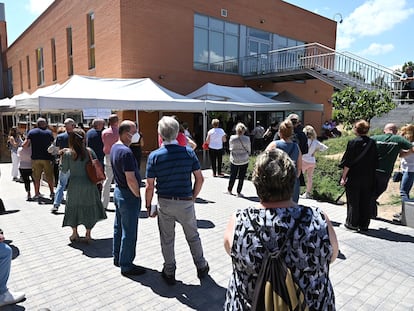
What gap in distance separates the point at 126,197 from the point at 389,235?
390 centimetres

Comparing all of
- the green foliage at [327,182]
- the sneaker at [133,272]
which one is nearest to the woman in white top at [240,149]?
the green foliage at [327,182]

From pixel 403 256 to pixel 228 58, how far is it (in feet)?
52.2

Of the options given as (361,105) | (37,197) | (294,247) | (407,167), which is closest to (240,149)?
(407,167)

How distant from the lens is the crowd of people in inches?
64.9

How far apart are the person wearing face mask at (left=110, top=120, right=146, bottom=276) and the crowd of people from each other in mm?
10

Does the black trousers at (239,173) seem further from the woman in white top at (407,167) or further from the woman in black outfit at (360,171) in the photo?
the woman in white top at (407,167)

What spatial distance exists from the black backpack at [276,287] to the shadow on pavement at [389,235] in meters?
3.88

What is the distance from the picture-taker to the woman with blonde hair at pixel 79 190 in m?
4.29

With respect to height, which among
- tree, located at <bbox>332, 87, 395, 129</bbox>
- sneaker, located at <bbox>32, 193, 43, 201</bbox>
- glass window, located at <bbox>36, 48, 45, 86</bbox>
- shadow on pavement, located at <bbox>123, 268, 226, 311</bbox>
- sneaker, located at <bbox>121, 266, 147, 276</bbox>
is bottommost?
sneaker, located at <bbox>32, 193, 43, 201</bbox>

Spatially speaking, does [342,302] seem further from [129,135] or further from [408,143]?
[408,143]

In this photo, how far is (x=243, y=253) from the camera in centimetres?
167

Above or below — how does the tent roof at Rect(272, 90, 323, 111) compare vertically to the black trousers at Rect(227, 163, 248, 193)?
above

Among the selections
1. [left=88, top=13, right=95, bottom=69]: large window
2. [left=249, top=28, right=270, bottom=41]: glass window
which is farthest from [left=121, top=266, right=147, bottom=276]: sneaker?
[left=249, top=28, right=270, bottom=41]: glass window

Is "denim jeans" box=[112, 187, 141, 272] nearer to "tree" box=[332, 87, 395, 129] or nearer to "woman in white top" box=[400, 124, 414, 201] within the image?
"woman in white top" box=[400, 124, 414, 201]
